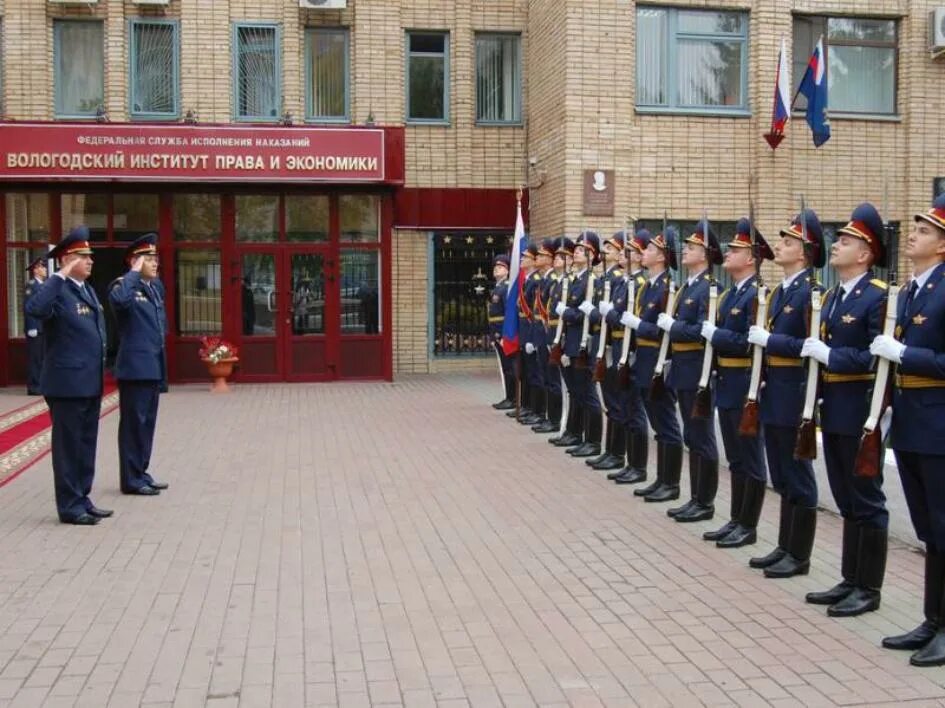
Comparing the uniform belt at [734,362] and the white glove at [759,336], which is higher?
the white glove at [759,336]

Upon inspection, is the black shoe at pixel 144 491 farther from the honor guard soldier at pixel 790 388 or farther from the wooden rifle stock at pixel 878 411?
the wooden rifle stock at pixel 878 411

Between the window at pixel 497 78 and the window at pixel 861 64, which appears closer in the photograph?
the window at pixel 861 64

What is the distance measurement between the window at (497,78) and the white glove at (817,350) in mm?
14431

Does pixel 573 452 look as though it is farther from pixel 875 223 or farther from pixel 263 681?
pixel 263 681

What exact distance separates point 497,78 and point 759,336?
46.3 feet

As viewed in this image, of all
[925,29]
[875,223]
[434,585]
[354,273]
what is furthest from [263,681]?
[925,29]

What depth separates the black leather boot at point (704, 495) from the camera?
26.5ft

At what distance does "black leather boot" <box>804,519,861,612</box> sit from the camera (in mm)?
5930

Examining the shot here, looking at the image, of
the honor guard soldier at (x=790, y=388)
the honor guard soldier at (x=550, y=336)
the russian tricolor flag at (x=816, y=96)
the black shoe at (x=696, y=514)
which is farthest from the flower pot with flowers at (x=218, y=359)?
the honor guard soldier at (x=790, y=388)

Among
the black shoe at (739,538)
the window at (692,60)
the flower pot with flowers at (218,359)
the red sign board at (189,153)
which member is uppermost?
the window at (692,60)

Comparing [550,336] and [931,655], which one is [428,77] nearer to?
[550,336]

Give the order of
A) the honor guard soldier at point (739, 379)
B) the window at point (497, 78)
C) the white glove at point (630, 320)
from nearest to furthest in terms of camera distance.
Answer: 1. the honor guard soldier at point (739, 379)
2. the white glove at point (630, 320)
3. the window at point (497, 78)

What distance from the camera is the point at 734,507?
7508mm

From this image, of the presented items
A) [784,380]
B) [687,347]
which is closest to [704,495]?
[687,347]
